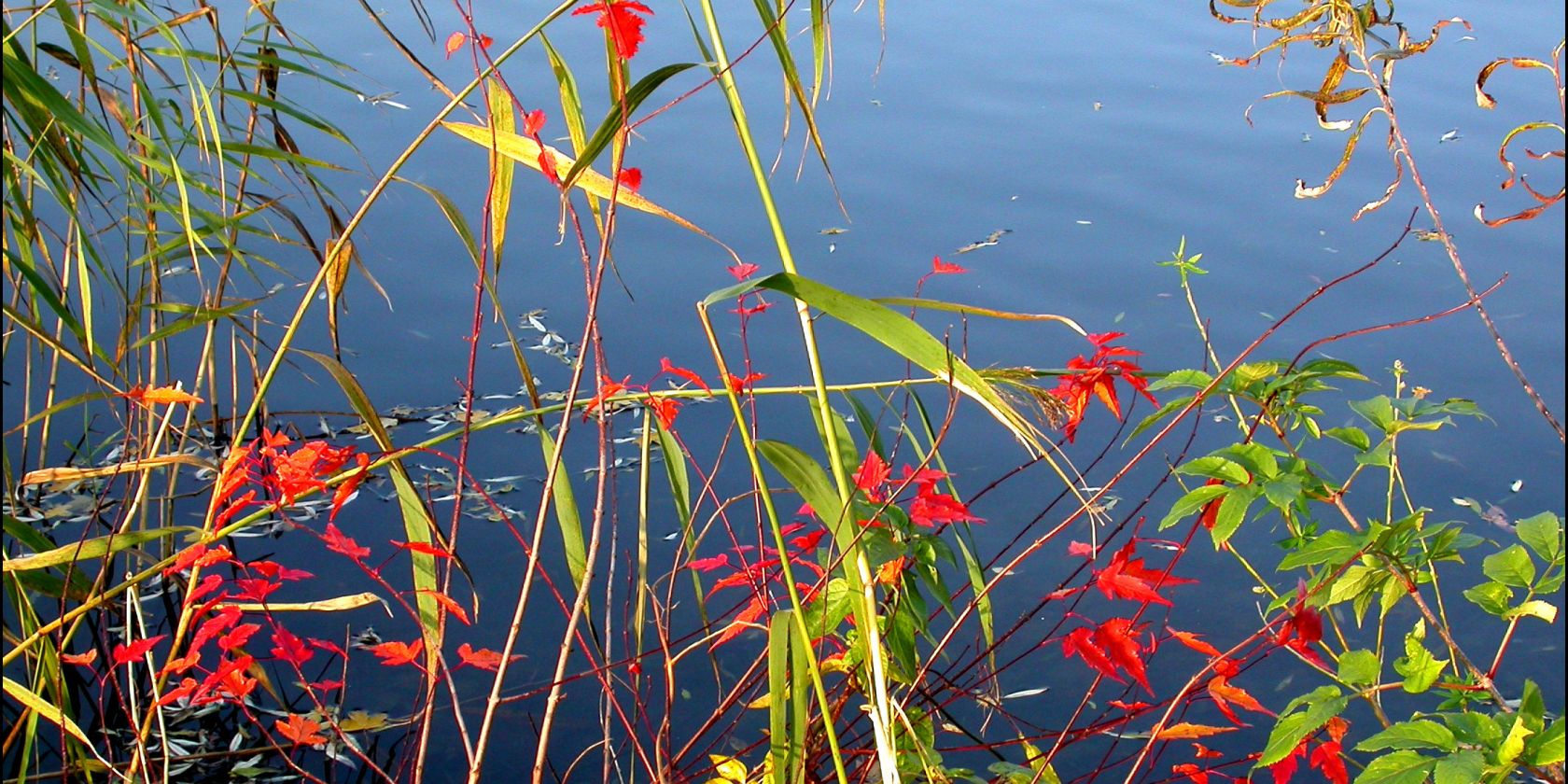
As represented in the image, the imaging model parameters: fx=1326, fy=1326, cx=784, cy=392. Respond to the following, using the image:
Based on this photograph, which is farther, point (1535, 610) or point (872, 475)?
point (872, 475)

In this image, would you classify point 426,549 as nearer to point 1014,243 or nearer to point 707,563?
point 707,563

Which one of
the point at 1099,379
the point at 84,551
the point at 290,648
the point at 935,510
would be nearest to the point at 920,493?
the point at 935,510

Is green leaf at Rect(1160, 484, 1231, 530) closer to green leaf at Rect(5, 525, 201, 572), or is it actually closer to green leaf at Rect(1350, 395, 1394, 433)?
green leaf at Rect(1350, 395, 1394, 433)

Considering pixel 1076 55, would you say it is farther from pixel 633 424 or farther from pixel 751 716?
pixel 751 716

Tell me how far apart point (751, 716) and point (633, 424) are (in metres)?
0.75

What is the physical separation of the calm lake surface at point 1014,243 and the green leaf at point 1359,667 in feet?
2.84

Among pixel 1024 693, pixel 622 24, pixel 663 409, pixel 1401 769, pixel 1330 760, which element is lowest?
pixel 1024 693

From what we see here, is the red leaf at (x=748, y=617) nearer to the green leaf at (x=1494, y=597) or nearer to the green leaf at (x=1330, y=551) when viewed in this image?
the green leaf at (x=1330, y=551)

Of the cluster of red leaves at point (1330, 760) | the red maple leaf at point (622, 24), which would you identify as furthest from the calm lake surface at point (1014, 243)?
the red maple leaf at point (622, 24)

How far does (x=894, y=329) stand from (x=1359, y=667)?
457mm

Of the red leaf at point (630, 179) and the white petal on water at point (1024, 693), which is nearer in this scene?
the red leaf at point (630, 179)

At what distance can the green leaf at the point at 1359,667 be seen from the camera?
96cm

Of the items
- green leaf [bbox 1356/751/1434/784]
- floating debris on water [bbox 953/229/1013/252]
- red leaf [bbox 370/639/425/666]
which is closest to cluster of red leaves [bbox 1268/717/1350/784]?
green leaf [bbox 1356/751/1434/784]

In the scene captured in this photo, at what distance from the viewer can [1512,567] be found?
1.00 meters
